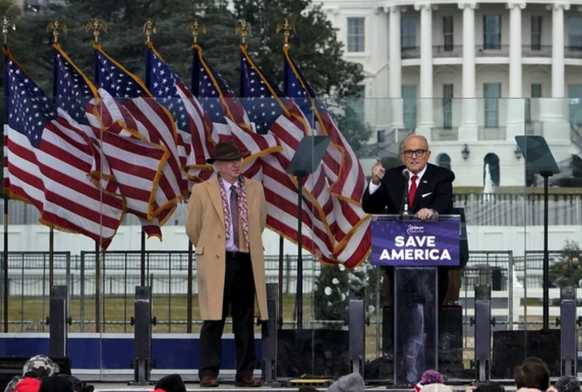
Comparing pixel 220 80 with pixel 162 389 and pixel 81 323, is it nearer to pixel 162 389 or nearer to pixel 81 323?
pixel 81 323

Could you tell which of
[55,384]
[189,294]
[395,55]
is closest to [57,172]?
[189,294]

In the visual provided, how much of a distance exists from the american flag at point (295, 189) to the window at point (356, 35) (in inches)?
3555

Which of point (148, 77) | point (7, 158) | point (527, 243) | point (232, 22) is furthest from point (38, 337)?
point (232, 22)

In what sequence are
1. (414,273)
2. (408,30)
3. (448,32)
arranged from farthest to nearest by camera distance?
(408,30) → (448,32) → (414,273)

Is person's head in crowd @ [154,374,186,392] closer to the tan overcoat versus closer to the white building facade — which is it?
the tan overcoat

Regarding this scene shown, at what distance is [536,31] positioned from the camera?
358ft

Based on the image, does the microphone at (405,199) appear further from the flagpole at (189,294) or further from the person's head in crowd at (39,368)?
the person's head in crowd at (39,368)

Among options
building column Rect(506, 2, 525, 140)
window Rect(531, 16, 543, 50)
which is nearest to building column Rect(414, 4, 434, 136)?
building column Rect(506, 2, 525, 140)

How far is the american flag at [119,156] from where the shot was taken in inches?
688

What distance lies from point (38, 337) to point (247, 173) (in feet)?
7.09

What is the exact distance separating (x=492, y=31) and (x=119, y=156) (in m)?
92.6

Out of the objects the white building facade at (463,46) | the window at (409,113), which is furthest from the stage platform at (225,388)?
the white building facade at (463,46)

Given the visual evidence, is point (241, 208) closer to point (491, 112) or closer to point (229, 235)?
point (229, 235)

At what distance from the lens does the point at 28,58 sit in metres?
53.0
